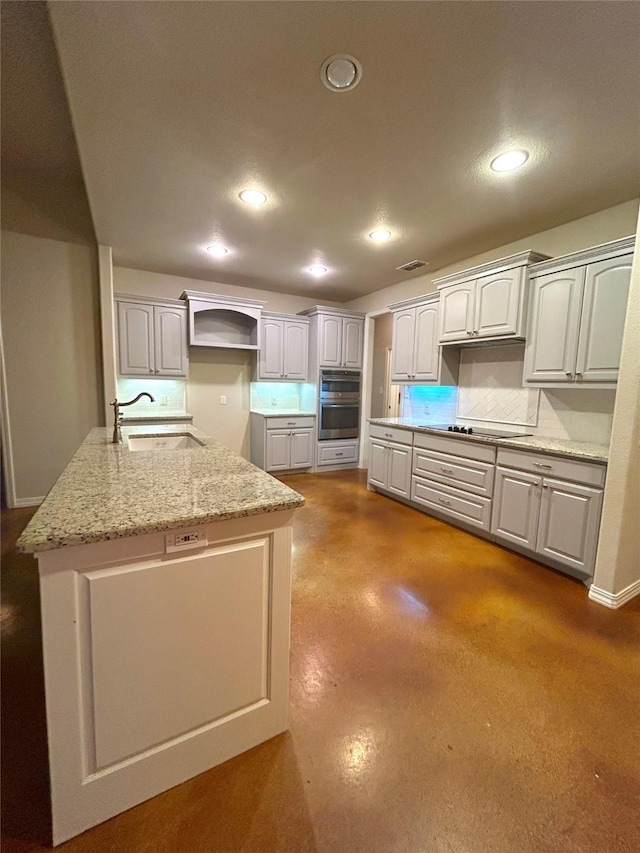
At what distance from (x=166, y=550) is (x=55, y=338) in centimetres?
359

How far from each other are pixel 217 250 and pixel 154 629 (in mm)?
3698

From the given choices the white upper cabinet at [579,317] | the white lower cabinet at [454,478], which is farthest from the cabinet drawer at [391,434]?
the white upper cabinet at [579,317]

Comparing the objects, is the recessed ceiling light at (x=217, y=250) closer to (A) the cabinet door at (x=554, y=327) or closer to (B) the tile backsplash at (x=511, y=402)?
(B) the tile backsplash at (x=511, y=402)

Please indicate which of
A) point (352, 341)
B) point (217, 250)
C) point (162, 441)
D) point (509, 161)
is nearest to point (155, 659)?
point (162, 441)

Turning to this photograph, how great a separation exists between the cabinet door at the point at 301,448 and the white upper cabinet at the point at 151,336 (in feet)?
5.54

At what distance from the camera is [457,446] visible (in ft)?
10.6

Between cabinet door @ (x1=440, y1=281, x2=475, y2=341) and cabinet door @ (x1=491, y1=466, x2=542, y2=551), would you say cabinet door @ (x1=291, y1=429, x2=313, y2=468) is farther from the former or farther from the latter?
cabinet door @ (x1=491, y1=466, x2=542, y2=551)

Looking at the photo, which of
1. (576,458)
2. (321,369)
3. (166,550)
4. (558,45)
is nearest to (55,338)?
(321,369)

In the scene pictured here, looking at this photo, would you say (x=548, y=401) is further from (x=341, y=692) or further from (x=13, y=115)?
(x=13, y=115)

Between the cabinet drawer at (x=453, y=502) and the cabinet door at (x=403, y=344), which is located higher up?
the cabinet door at (x=403, y=344)

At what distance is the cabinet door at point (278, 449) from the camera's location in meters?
4.90

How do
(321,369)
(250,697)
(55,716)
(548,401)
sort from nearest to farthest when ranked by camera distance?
(55,716)
(250,697)
(548,401)
(321,369)

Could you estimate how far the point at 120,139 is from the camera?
2.04 meters

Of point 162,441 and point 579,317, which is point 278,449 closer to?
point 162,441
